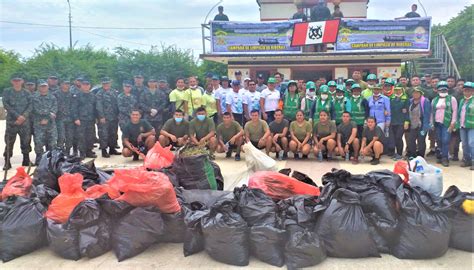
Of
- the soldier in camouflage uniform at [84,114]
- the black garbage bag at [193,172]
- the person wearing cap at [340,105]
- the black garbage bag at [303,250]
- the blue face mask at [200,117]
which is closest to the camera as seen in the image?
the black garbage bag at [303,250]

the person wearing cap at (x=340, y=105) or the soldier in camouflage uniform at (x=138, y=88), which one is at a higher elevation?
the soldier in camouflage uniform at (x=138, y=88)

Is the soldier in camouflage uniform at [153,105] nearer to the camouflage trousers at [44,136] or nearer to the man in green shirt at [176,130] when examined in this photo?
the man in green shirt at [176,130]

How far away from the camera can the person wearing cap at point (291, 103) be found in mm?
8961

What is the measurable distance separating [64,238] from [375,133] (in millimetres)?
6044

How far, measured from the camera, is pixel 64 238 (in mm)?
3689

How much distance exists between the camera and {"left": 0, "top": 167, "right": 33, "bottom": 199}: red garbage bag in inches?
168

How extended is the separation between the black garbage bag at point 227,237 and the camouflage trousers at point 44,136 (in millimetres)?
5412

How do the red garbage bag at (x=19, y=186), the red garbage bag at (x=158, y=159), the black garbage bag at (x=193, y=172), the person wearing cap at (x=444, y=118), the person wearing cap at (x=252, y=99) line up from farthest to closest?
the person wearing cap at (x=252, y=99) → the person wearing cap at (x=444, y=118) → the red garbage bag at (x=158, y=159) → the black garbage bag at (x=193, y=172) → the red garbage bag at (x=19, y=186)

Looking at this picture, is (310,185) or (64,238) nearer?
(64,238)

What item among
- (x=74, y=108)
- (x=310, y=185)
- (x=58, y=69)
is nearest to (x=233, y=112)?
(x=74, y=108)

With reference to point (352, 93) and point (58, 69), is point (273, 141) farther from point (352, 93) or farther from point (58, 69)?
point (58, 69)

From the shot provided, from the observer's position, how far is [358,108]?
8359mm

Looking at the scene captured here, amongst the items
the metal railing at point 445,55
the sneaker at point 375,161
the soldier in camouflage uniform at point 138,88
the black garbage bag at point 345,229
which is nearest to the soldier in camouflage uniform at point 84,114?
the soldier in camouflage uniform at point 138,88

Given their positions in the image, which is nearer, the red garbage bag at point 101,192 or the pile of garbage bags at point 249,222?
the pile of garbage bags at point 249,222
